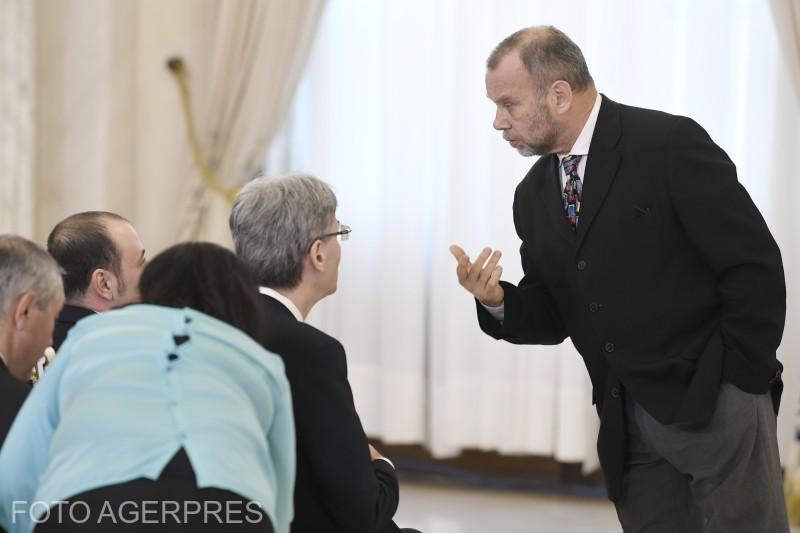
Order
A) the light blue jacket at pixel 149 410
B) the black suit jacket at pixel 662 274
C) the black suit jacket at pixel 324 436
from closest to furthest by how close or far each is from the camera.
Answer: the light blue jacket at pixel 149 410, the black suit jacket at pixel 324 436, the black suit jacket at pixel 662 274

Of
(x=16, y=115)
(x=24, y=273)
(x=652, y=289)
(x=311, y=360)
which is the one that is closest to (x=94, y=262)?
(x=24, y=273)

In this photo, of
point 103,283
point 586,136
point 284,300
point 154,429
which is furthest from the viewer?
point 103,283

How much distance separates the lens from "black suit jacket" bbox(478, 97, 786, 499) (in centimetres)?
259

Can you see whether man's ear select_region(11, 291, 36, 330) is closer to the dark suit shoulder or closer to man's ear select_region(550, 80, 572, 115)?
the dark suit shoulder

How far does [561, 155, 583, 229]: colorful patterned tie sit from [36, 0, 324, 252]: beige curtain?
2.99 meters

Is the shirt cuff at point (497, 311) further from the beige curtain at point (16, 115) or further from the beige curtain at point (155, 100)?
the beige curtain at point (16, 115)

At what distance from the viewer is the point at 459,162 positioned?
536cm

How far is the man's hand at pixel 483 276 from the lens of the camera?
283 centimetres

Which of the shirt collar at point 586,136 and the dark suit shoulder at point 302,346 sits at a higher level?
the shirt collar at point 586,136

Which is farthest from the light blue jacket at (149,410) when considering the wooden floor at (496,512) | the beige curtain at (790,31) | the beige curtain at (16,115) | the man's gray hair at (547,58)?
the beige curtain at (16,115)

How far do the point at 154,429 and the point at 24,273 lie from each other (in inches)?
25.6

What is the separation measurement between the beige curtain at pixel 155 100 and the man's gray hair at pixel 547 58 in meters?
2.88

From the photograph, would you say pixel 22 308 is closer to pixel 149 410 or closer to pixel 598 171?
pixel 149 410

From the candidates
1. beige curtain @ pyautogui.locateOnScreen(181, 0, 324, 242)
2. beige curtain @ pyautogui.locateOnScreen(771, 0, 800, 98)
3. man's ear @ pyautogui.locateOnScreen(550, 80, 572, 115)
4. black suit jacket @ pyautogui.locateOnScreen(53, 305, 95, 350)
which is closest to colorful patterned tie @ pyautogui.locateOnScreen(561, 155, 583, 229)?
man's ear @ pyautogui.locateOnScreen(550, 80, 572, 115)
